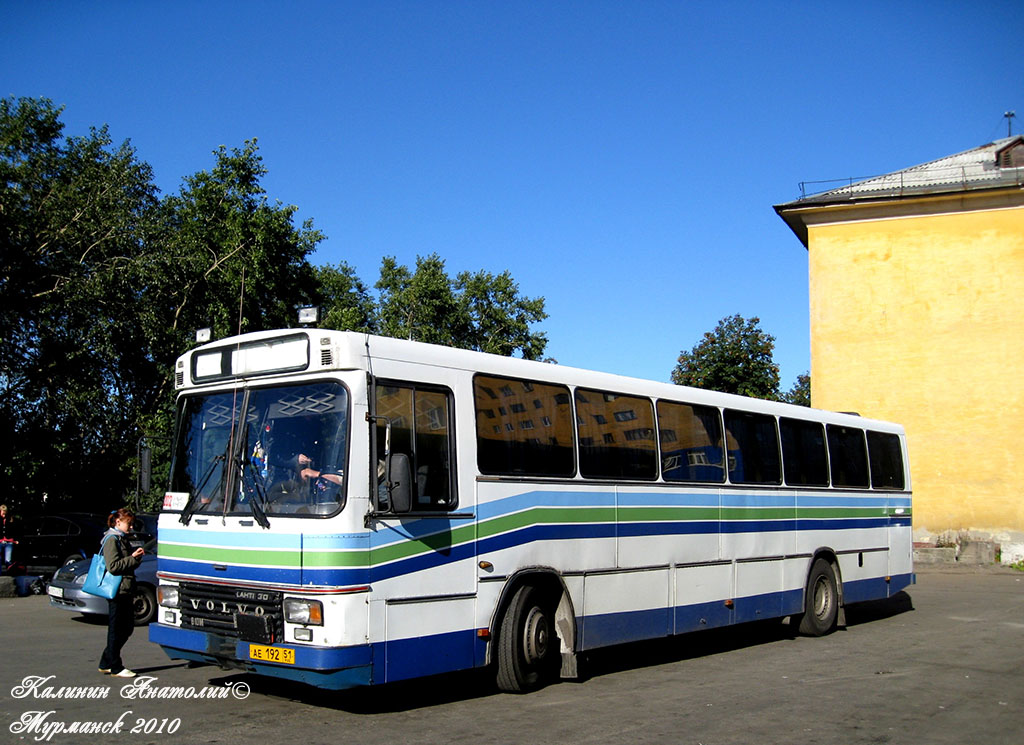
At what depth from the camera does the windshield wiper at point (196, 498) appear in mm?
8368

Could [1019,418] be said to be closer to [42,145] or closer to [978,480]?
[978,480]

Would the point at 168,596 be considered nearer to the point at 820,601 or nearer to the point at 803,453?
the point at 803,453

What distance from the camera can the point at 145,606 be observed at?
47.1 feet

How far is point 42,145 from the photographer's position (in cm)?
3594

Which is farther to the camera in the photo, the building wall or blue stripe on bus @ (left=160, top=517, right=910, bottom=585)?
the building wall

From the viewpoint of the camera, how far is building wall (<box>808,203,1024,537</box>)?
32375mm

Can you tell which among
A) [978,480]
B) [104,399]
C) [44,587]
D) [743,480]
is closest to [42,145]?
[104,399]

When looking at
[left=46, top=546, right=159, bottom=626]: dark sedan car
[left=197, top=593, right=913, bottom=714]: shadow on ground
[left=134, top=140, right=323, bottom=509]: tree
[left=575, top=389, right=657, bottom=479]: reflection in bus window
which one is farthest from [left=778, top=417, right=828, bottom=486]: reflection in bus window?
[left=134, top=140, right=323, bottom=509]: tree

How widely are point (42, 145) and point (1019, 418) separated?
36.0 metres

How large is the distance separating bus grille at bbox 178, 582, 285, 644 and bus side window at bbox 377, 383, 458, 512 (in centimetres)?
143

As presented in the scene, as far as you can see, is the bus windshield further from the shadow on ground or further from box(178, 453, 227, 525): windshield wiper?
the shadow on ground

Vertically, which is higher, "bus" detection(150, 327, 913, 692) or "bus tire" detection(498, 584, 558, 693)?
"bus" detection(150, 327, 913, 692)

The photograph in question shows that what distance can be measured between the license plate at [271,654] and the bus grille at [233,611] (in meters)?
0.06

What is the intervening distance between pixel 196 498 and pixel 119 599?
2.01 metres
